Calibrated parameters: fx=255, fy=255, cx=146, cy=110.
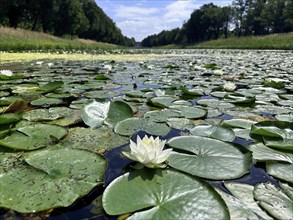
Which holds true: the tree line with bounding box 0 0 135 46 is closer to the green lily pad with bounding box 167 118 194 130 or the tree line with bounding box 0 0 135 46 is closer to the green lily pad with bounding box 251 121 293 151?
the green lily pad with bounding box 167 118 194 130

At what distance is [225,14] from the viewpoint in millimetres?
42500

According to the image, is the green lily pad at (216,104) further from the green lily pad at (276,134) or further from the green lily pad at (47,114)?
the green lily pad at (47,114)

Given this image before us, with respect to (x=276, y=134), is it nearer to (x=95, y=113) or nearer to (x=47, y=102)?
(x=95, y=113)

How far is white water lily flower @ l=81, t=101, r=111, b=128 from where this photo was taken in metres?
1.57

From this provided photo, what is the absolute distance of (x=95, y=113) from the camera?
5.46ft

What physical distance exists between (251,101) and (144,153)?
5.04 ft

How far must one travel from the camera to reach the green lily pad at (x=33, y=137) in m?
1.22

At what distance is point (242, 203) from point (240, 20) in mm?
44208

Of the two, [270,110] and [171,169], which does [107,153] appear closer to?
[171,169]

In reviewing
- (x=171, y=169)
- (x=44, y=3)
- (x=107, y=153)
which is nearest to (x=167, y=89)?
(x=107, y=153)

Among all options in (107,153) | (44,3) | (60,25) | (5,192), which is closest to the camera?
(5,192)

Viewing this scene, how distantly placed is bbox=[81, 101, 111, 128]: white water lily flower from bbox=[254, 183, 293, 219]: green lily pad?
0.99m

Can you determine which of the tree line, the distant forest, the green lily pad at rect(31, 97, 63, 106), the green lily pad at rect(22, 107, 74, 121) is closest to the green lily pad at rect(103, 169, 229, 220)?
the green lily pad at rect(22, 107, 74, 121)

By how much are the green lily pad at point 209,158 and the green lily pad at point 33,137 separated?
61 cm
